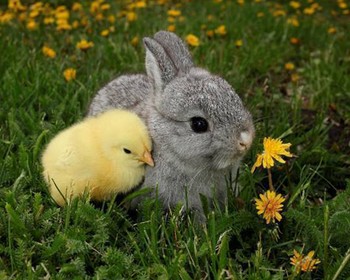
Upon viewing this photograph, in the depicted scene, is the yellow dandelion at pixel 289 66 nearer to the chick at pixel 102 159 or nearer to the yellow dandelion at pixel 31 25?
the yellow dandelion at pixel 31 25

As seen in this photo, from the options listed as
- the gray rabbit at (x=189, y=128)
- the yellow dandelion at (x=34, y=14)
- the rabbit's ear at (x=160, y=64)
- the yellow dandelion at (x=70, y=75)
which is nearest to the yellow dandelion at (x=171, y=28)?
the yellow dandelion at (x=34, y=14)

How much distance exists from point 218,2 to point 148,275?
228 inches

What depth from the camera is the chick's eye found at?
3209 mm

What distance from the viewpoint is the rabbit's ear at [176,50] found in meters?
3.63

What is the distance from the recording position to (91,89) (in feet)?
16.2

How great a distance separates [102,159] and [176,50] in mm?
922

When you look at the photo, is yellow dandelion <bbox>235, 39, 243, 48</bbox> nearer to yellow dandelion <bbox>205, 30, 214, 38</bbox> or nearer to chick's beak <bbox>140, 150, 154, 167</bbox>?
yellow dandelion <bbox>205, 30, 214, 38</bbox>

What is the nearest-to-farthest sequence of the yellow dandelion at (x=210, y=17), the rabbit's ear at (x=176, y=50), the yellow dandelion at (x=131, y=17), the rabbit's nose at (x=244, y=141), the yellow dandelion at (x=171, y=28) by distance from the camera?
the rabbit's nose at (x=244, y=141)
the rabbit's ear at (x=176, y=50)
the yellow dandelion at (x=171, y=28)
the yellow dandelion at (x=131, y=17)
the yellow dandelion at (x=210, y=17)

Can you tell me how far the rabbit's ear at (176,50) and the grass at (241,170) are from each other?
778 millimetres

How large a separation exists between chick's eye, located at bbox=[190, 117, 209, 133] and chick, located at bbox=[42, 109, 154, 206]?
279 millimetres

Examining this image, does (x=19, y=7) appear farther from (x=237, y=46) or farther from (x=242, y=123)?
(x=242, y=123)

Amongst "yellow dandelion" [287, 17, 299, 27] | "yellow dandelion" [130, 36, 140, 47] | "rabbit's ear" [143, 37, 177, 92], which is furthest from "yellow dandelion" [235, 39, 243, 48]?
"rabbit's ear" [143, 37, 177, 92]

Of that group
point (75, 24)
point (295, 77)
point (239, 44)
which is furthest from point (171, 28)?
point (295, 77)

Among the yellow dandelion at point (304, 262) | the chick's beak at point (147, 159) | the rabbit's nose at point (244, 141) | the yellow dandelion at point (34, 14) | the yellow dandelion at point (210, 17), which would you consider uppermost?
the rabbit's nose at point (244, 141)
